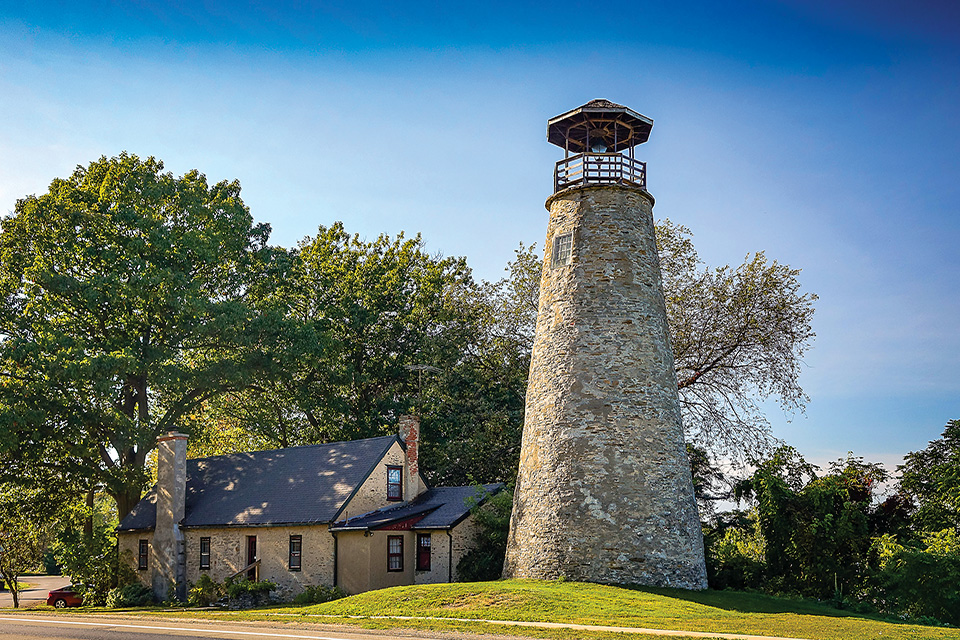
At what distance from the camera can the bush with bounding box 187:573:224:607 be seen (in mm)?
29469

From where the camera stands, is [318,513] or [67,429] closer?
[318,513]

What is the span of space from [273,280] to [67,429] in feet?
37.0

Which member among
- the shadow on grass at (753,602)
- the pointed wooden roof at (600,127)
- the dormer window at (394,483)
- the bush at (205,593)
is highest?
the pointed wooden roof at (600,127)

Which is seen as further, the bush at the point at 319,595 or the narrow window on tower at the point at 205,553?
the narrow window on tower at the point at 205,553

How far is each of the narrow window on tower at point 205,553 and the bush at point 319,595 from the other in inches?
233

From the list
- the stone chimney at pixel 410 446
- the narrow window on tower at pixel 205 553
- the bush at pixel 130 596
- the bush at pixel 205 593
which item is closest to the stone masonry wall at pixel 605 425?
the stone chimney at pixel 410 446

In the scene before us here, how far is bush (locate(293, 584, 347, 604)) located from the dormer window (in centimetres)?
431

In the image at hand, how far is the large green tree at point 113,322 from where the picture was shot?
112ft

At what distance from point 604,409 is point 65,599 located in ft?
72.5

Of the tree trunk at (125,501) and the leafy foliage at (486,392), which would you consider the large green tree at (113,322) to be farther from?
the leafy foliage at (486,392)

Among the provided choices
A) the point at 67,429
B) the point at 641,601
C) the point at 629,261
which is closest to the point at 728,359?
the point at 629,261

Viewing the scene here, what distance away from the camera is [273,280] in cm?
4181

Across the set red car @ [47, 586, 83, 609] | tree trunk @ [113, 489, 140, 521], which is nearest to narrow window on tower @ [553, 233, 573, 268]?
tree trunk @ [113, 489, 140, 521]

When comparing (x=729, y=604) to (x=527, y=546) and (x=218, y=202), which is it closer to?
(x=527, y=546)
